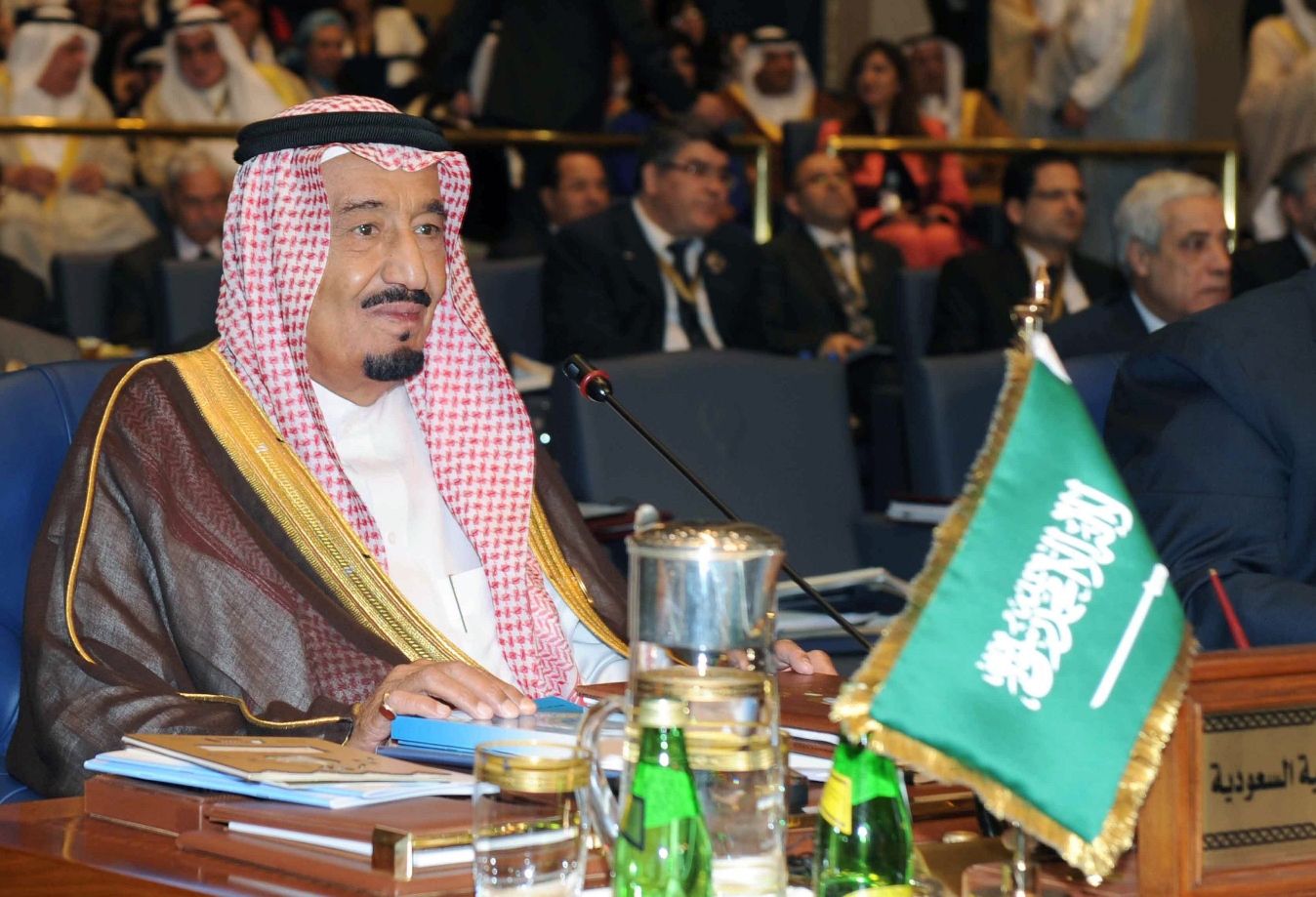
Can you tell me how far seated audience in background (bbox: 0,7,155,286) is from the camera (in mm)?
6148

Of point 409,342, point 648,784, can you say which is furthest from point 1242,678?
point 409,342

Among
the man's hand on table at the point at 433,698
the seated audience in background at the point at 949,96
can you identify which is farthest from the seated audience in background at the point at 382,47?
the man's hand on table at the point at 433,698

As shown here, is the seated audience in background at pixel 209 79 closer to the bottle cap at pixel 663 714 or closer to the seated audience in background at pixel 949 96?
the seated audience in background at pixel 949 96

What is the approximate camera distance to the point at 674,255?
20.5 ft

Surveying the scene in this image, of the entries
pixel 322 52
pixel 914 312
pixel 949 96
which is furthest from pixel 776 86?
pixel 914 312

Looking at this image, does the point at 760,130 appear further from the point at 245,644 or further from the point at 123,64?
the point at 245,644

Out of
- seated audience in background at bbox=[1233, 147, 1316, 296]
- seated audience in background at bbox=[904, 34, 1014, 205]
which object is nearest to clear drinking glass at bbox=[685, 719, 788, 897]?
seated audience in background at bbox=[1233, 147, 1316, 296]

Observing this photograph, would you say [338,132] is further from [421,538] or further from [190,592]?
[190,592]

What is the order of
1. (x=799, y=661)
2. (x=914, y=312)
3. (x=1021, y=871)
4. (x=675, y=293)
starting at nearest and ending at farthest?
(x=1021, y=871) → (x=799, y=661) → (x=914, y=312) → (x=675, y=293)

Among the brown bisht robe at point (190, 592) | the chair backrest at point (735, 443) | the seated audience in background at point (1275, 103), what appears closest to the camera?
the brown bisht robe at point (190, 592)

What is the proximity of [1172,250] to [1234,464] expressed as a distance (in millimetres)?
2812

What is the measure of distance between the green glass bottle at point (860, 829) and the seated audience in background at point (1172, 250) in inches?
152

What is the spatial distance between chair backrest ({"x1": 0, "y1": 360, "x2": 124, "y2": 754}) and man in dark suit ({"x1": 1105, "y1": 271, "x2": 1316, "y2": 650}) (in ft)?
4.79

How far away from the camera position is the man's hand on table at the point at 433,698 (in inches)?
70.4
